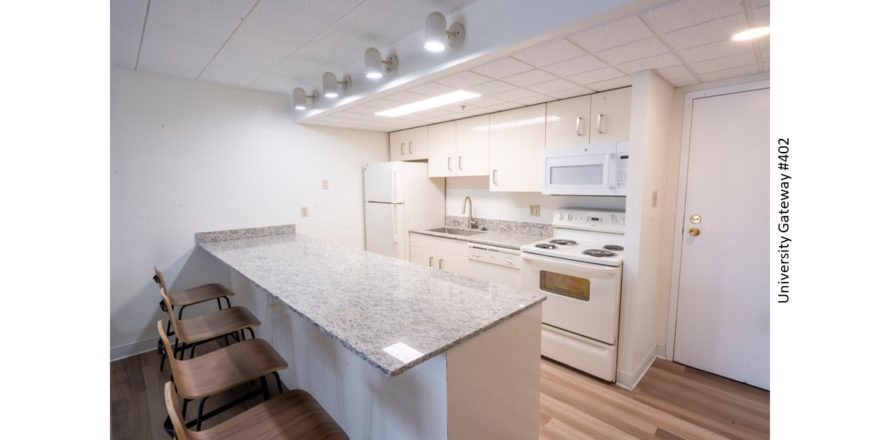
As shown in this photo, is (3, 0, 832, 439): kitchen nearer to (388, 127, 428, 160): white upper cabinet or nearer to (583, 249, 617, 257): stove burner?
(583, 249, 617, 257): stove burner

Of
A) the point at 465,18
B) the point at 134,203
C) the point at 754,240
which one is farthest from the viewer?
the point at 134,203

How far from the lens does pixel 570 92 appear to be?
8.36 ft

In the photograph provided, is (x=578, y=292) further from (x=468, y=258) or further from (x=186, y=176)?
(x=186, y=176)

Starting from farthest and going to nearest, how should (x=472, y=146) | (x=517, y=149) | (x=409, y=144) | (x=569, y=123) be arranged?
1. (x=409, y=144)
2. (x=472, y=146)
3. (x=517, y=149)
4. (x=569, y=123)

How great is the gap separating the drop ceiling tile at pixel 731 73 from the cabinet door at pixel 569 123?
2.35 feet

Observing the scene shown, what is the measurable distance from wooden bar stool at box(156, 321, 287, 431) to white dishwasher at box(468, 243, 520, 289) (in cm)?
181

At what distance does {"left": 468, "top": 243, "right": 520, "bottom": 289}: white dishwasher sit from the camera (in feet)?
9.62

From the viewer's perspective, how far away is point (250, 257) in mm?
2404

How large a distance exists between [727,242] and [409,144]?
3.07 m

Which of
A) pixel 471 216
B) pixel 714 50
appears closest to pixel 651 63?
pixel 714 50

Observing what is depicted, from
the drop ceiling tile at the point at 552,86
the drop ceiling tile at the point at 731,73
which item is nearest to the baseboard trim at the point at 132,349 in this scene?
the drop ceiling tile at the point at 552,86
